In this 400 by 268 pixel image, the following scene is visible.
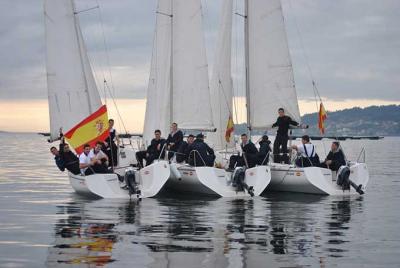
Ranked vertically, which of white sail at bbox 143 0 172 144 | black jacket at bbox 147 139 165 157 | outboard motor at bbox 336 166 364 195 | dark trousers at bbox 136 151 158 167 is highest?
white sail at bbox 143 0 172 144

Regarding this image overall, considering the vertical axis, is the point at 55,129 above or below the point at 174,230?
above

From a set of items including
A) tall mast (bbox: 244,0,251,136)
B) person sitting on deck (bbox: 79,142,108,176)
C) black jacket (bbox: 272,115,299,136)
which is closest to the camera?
person sitting on deck (bbox: 79,142,108,176)

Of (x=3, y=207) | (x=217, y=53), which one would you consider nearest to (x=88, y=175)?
(x=3, y=207)

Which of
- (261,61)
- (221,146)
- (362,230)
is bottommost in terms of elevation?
(362,230)

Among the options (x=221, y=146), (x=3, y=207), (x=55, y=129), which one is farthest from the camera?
(x=221, y=146)

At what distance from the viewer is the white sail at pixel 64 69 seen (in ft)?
93.6

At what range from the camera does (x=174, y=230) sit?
16672mm

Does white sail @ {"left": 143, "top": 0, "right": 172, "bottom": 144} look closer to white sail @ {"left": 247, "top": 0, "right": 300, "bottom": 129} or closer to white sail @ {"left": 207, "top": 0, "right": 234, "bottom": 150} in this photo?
white sail @ {"left": 247, "top": 0, "right": 300, "bottom": 129}

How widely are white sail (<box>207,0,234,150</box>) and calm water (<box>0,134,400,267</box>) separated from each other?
11254 millimetres

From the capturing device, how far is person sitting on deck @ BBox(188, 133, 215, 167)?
25578mm

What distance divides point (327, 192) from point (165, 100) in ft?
28.8

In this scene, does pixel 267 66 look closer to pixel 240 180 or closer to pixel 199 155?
pixel 199 155

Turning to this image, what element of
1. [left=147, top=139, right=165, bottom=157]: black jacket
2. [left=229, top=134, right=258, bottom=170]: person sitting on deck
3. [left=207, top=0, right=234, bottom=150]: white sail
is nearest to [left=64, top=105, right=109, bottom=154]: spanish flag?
[left=147, top=139, right=165, bottom=157]: black jacket

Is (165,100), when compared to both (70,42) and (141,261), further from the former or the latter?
(141,261)
